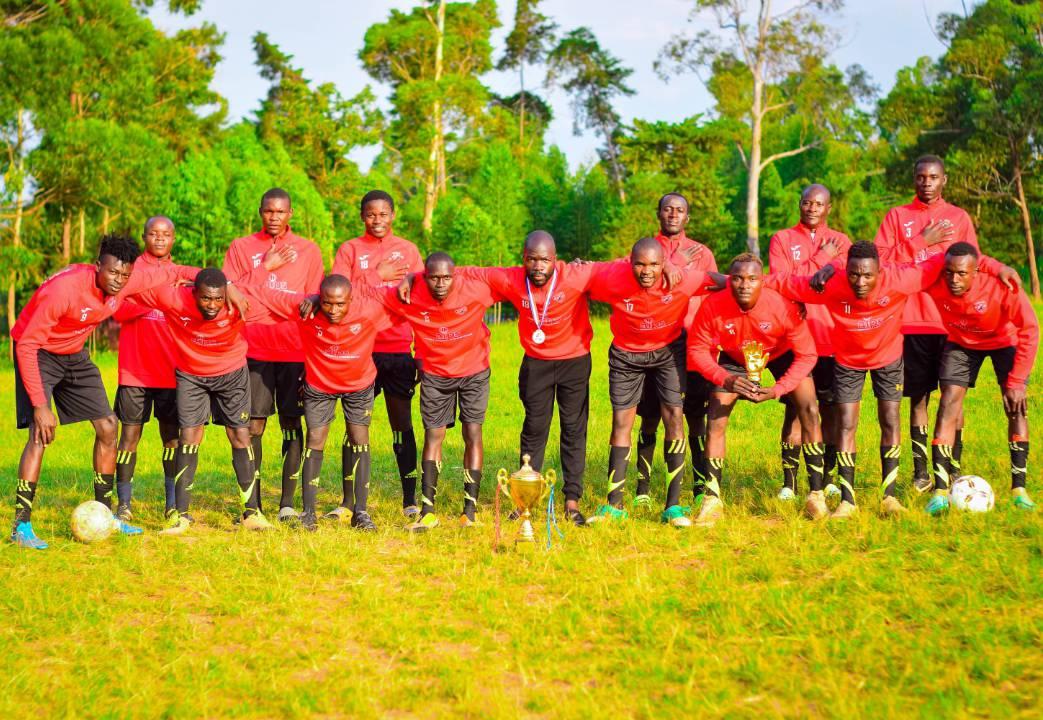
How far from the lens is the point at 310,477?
8703mm

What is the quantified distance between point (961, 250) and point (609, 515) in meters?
3.69

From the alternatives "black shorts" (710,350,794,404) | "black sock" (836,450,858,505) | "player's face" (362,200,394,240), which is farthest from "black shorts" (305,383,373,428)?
"black sock" (836,450,858,505)

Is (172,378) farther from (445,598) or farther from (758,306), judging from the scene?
(758,306)

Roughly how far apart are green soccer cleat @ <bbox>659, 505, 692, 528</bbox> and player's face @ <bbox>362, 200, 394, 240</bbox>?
12.0 ft

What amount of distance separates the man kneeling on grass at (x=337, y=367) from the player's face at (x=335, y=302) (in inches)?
0.4

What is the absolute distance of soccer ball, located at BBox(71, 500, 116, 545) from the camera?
8.21 m

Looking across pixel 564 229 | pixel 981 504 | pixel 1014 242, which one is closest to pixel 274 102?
pixel 564 229

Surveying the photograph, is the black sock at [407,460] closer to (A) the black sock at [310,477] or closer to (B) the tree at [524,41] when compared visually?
(A) the black sock at [310,477]

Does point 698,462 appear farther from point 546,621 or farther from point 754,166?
point 754,166

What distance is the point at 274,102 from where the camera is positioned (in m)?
45.3

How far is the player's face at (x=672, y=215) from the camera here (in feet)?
29.9

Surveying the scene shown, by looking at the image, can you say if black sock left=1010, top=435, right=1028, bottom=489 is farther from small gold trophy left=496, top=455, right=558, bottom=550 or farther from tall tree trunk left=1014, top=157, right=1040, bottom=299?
tall tree trunk left=1014, top=157, right=1040, bottom=299

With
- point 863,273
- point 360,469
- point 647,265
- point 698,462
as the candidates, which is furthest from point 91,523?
point 863,273

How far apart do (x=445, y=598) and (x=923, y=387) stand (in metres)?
5.24
